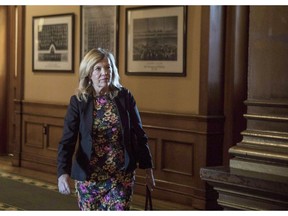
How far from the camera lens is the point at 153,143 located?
6398 millimetres

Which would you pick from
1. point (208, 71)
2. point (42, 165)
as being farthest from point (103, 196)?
point (42, 165)

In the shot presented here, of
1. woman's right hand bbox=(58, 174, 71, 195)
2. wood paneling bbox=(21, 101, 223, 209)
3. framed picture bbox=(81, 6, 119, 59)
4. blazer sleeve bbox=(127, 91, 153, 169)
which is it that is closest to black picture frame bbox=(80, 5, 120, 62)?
framed picture bbox=(81, 6, 119, 59)

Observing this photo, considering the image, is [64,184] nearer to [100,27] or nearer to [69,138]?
[69,138]

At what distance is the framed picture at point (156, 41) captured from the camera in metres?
6.07

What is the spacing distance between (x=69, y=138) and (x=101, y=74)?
349mm

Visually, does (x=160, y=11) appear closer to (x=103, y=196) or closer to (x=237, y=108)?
(x=237, y=108)

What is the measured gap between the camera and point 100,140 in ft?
9.40

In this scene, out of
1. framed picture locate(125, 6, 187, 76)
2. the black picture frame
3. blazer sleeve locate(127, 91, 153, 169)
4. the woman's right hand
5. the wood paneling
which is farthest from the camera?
the black picture frame

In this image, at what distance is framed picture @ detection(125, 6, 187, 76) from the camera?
19.9ft

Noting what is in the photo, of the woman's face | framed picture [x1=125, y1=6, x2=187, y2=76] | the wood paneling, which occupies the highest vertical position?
framed picture [x1=125, y1=6, x2=187, y2=76]

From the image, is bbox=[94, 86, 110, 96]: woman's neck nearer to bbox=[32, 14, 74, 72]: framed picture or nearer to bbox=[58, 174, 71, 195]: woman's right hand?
bbox=[58, 174, 71, 195]: woman's right hand

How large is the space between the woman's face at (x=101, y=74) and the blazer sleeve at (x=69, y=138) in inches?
5.1

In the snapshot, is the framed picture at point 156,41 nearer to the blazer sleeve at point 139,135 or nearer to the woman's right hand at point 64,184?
the blazer sleeve at point 139,135

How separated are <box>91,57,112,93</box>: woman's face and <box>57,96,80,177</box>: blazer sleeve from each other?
0.13 metres
